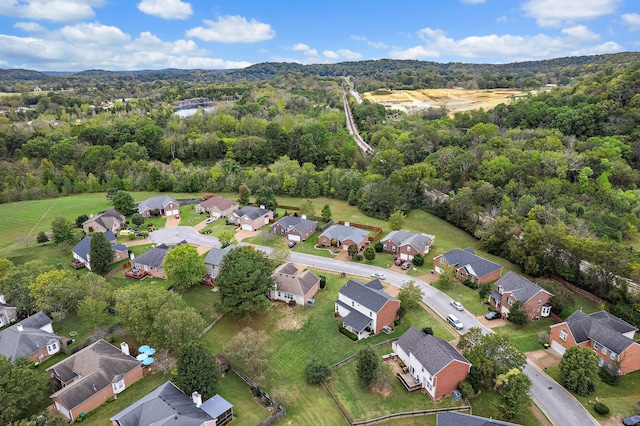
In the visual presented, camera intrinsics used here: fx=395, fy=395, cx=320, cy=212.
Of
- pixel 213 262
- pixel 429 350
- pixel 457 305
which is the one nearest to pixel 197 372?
pixel 429 350

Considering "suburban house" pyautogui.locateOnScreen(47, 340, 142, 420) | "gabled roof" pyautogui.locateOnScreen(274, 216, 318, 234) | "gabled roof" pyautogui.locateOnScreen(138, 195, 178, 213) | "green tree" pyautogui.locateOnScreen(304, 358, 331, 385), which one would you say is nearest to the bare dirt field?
"gabled roof" pyautogui.locateOnScreen(274, 216, 318, 234)

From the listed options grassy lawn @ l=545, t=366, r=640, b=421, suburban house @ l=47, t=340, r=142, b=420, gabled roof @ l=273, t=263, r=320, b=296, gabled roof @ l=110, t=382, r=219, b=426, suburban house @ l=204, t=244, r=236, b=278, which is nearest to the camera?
gabled roof @ l=110, t=382, r=219, b=426

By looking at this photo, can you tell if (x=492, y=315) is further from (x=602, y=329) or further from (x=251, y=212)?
(x=251, y=212)

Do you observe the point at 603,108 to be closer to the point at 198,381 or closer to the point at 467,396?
the point at 467,396

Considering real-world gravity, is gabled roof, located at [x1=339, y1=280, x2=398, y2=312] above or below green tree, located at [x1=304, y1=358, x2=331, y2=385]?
above

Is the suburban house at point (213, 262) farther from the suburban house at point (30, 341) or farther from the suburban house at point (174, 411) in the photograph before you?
the suburban house at point (174, 411)

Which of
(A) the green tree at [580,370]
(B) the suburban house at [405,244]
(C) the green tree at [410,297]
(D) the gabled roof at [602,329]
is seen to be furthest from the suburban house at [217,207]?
(A) the green tree at [580,370]

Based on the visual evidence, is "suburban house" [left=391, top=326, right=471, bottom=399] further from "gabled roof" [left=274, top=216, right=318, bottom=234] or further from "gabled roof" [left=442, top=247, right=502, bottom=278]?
"gabled roof" [left=274, top=216, right=318, bottom=234]
